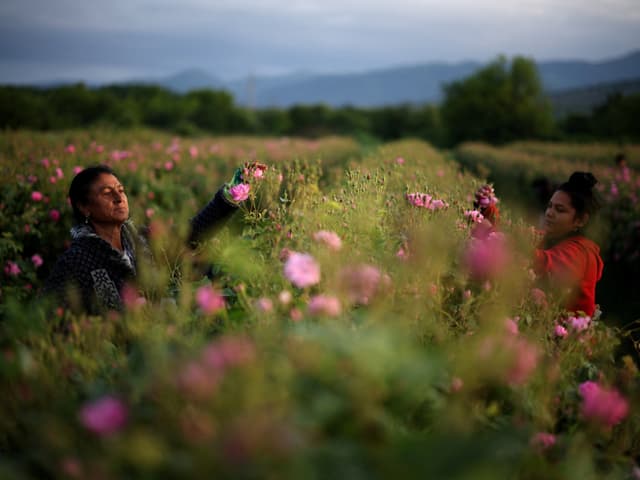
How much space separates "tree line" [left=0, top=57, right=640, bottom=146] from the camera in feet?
125

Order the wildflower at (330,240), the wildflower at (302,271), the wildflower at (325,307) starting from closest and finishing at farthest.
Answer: the wildflower at (325,307)
the wildflower at (302,271)
the wildflower at (330,240)

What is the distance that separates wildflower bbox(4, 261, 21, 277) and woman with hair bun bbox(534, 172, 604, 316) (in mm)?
4517

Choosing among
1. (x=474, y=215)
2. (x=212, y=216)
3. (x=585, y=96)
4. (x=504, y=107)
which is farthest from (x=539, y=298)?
(x=585, y=96)

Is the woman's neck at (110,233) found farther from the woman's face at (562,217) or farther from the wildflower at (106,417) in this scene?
the woman's face at (562,217)

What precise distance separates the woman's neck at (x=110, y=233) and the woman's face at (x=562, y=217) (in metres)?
2.85

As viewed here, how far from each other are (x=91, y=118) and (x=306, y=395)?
5849 cm

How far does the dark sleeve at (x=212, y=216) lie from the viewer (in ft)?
10.3

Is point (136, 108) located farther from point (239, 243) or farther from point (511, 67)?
point (239, 243)

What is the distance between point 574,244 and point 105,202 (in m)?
2.94

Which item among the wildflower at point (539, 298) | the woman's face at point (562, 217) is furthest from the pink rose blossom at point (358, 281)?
the woman's face at point (562, 217)

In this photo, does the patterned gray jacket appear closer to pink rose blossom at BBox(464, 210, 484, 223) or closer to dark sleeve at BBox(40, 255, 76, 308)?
dark sleeve at BBox(40, 255, 76, 308)

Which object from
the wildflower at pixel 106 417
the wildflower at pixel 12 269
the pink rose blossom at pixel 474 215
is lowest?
the wildflower at pixel 12 269

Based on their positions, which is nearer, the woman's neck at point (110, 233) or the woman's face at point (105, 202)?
the woman's face at point (105, 202)

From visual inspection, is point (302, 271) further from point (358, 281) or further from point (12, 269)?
point (12, 269)
